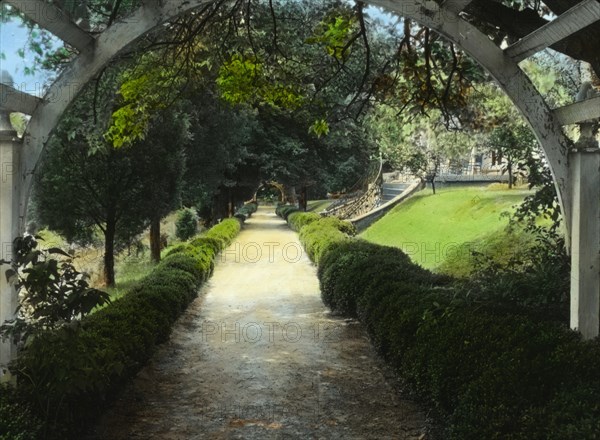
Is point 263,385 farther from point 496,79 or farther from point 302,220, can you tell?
point 302,220

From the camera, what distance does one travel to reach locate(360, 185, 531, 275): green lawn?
15.5 m

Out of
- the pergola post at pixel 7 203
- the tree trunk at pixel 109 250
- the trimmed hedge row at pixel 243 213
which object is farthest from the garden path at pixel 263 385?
the trimmed hedge row at pixel 243 213

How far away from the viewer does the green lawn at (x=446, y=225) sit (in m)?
15.5

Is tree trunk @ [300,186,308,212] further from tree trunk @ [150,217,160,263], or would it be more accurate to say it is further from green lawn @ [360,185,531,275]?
tree trunk @ [150,217,160,263]

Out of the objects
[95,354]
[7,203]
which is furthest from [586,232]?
[7,203]

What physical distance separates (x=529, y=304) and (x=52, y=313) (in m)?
3.98

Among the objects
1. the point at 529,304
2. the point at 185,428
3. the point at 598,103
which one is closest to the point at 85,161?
the point at 185,428

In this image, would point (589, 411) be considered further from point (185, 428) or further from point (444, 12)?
point (185, 428)

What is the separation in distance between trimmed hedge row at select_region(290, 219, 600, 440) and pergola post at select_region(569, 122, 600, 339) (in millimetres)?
190

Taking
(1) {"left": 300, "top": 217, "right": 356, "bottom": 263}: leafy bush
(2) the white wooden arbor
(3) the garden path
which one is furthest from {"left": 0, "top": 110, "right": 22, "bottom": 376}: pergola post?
(1) {"left": 300, "top": 217, "right": 356, "bottom": 263}: leafy bush

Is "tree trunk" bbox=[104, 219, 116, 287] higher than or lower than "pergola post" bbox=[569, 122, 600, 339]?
lower

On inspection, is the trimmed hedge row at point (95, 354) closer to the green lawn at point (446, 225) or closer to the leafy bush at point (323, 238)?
the leafy bush at point (323, 238)

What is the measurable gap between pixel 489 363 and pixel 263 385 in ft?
9.69

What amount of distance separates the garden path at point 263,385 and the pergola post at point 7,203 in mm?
1565
